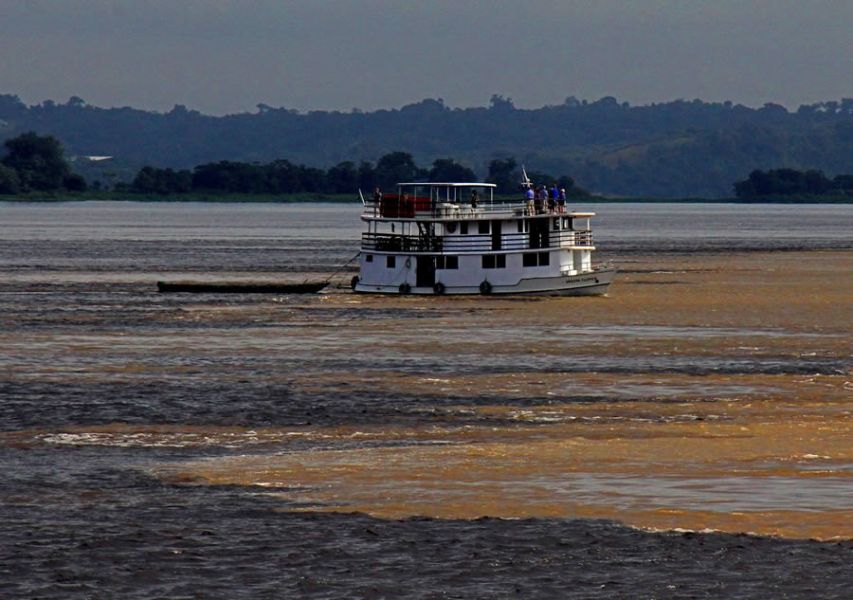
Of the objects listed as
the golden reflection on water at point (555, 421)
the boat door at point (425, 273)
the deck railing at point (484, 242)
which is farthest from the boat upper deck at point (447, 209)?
the golden reflection on water at point (555, 421)

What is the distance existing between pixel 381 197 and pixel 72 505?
208 ft

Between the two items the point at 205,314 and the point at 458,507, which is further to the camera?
the point at 205,314

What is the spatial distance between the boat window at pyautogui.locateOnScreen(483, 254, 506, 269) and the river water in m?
15.2

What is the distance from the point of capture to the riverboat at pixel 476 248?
300 feet

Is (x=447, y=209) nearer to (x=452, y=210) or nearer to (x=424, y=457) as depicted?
(x=452, y=210)

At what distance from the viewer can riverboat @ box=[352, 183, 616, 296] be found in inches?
3605

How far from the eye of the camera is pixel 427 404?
46.0m

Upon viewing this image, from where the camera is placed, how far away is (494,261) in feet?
307

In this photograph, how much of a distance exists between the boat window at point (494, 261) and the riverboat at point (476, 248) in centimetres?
5

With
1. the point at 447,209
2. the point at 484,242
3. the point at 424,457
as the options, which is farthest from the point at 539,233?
the point at 424,457

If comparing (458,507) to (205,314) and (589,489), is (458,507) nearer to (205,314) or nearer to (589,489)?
(589,489)

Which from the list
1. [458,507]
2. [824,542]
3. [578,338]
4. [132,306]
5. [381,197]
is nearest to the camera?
[824,542]

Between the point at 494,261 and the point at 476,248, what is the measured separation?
1.66 meters

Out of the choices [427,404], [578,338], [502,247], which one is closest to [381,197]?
[502,247]
